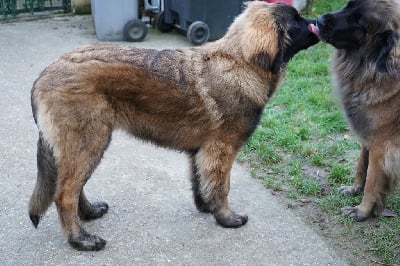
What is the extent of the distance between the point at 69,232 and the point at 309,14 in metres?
6.53

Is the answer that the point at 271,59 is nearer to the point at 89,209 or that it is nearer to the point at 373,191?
the point at 373,191

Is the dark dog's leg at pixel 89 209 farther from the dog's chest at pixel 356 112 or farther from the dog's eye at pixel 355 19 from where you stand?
the dog's eye at pixel 355 19

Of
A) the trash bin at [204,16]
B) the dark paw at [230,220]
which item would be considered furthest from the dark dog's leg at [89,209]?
the trash bin at [204,16]

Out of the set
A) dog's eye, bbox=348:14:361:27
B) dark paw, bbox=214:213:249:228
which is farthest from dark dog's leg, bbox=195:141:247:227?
dog's eye, bbox=348:14:361:27

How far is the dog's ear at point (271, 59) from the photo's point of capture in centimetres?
349

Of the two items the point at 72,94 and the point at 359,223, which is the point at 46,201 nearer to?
the point at 72,94

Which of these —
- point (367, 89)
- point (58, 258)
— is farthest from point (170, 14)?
point (58, 258)

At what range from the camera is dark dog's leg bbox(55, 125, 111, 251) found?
10.7 ft

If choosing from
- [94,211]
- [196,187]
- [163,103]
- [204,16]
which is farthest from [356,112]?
[204,16]

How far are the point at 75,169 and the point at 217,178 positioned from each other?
3.21 ft

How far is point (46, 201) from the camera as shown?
3.40m

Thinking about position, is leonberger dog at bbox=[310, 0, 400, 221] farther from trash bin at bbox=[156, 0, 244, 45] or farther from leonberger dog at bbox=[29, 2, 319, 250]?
trash bin at bbox=[156, 0, 244, 45]

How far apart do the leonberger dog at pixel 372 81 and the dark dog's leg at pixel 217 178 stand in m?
0.93

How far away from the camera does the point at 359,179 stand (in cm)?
423
